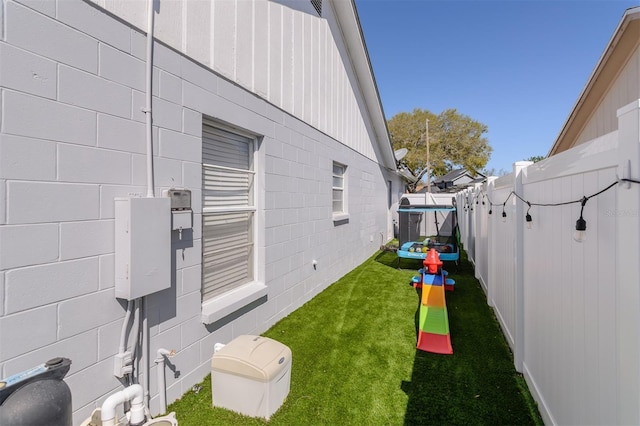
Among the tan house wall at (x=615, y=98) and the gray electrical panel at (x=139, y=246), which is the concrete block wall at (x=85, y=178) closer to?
the gray electrical panel at (x=139, y=246)

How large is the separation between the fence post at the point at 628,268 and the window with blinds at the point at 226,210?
3.20 m

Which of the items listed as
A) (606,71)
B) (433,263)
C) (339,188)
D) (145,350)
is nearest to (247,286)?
(145,350)

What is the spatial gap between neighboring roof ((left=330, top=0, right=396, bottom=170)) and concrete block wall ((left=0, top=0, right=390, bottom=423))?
528cm

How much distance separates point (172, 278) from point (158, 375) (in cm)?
81

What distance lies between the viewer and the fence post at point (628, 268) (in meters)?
1.26

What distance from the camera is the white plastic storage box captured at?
101 inches

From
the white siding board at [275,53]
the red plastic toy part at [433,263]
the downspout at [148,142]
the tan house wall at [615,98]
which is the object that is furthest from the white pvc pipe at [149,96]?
the tan house wall at [615,98]

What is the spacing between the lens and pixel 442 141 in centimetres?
2947

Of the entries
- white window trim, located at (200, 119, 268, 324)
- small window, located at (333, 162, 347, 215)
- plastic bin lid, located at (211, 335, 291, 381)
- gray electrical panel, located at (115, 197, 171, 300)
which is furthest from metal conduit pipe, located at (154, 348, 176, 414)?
small window, located at (333, 162, 347, 215)

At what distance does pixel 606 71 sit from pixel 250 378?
24.4 feet

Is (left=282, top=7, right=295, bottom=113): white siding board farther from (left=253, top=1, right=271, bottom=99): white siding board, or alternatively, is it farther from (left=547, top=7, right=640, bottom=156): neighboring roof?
(left=547, top=7, right=640, bottom=156): neighboring roof

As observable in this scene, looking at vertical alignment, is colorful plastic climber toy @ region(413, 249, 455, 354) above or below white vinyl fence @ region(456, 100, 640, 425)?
below

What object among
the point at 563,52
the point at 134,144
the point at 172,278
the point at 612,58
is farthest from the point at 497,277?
the point at 563,52

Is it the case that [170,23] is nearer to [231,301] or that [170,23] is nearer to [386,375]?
[231,301]
